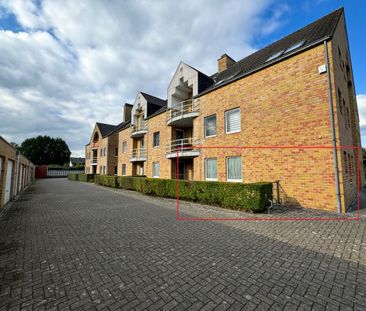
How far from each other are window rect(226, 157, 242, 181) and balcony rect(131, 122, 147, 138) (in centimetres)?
1133

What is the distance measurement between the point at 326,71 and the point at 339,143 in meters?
2.98

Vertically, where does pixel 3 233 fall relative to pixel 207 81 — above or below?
below

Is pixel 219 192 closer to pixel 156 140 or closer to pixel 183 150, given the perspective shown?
pixel 183 150

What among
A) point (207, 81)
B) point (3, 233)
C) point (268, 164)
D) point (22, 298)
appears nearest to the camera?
point (22, 298)

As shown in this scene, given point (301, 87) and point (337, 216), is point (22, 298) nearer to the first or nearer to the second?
point (337, 216)

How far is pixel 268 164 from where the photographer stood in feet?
29.1

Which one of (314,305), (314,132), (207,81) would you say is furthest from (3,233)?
(207,81)

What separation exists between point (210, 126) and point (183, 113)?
3261 millimetres

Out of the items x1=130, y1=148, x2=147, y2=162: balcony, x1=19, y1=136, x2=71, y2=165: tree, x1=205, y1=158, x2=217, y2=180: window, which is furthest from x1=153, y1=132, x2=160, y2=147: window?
x1=19, y1=136, x2=71, y2=165: tree

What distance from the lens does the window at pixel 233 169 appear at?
10266 millimetres

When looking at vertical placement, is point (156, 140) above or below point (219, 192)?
above

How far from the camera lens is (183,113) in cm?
1474

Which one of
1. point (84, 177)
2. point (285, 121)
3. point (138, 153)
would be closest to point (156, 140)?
point (138, 153)

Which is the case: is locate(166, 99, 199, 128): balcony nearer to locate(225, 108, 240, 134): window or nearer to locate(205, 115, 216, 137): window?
locate(205, 115, 216, 137): window
